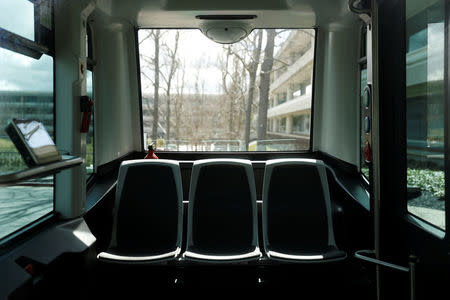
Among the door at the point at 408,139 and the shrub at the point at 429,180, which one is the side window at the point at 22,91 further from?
the shrub at the point at 429,180

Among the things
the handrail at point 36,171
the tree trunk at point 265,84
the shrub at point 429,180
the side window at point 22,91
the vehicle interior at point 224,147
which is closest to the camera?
the handrail at point 36,171

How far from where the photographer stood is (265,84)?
3885mm

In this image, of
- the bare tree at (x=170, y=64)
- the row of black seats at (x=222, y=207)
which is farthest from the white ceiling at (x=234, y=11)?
the row of black seats at (x=222, y=207)

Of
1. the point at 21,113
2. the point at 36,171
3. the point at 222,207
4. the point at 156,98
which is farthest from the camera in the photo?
the point at 156,98

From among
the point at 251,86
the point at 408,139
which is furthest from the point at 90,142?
the point at 408,139

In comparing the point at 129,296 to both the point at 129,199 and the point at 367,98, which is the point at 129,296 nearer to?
the point at 129,199

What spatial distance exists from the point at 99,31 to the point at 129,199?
1.55 meters

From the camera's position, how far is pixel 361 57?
10.7 feet

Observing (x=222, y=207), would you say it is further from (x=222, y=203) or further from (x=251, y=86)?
(x=251, y=86)

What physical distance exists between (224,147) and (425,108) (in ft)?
8.56

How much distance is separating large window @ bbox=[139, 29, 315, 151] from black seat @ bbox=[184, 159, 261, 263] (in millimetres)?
1295

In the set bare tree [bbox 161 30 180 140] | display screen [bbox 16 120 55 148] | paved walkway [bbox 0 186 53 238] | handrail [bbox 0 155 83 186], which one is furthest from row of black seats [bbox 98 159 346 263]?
bare tree [bbox 161 30 180 140]

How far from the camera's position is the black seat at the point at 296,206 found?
2.72 metres

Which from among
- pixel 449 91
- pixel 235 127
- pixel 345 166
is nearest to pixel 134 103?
pixel 235 127
